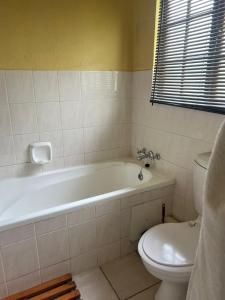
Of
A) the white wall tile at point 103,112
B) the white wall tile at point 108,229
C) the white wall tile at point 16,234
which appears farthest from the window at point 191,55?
the white wall tile at point 16,234

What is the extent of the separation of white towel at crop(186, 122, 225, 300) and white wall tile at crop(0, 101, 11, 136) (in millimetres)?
1636

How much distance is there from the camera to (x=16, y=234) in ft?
4.43

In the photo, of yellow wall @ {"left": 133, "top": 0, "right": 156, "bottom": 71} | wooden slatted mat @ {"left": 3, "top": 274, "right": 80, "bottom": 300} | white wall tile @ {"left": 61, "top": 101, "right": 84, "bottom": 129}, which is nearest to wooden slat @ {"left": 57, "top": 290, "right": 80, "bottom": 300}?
wooden slatted mat @ {"left": 3, "top": 274, "right": 80, "bottom": 300}

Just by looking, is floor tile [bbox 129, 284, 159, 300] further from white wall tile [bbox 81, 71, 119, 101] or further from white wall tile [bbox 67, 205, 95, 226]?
white wall tile [bbox 81, 71, 119, 101]

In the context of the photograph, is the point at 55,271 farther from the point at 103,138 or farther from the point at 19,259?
the point at 103,138

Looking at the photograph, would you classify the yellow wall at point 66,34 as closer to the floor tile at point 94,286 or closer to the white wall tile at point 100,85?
the white wall tile at point 100,85

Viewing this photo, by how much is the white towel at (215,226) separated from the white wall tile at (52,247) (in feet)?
3.29

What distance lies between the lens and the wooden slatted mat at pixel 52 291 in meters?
1.44

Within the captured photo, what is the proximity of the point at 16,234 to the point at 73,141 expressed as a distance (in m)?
1.01

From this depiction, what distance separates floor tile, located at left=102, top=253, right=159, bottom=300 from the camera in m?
1.53

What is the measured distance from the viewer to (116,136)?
93.0 inches

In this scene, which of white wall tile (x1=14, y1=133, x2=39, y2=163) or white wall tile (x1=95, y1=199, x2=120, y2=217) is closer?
white wall tile (x1=95, y1=199, x2=120, y2=217)

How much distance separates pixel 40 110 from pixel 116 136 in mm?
818

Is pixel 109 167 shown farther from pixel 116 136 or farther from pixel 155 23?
pixel 155 23
